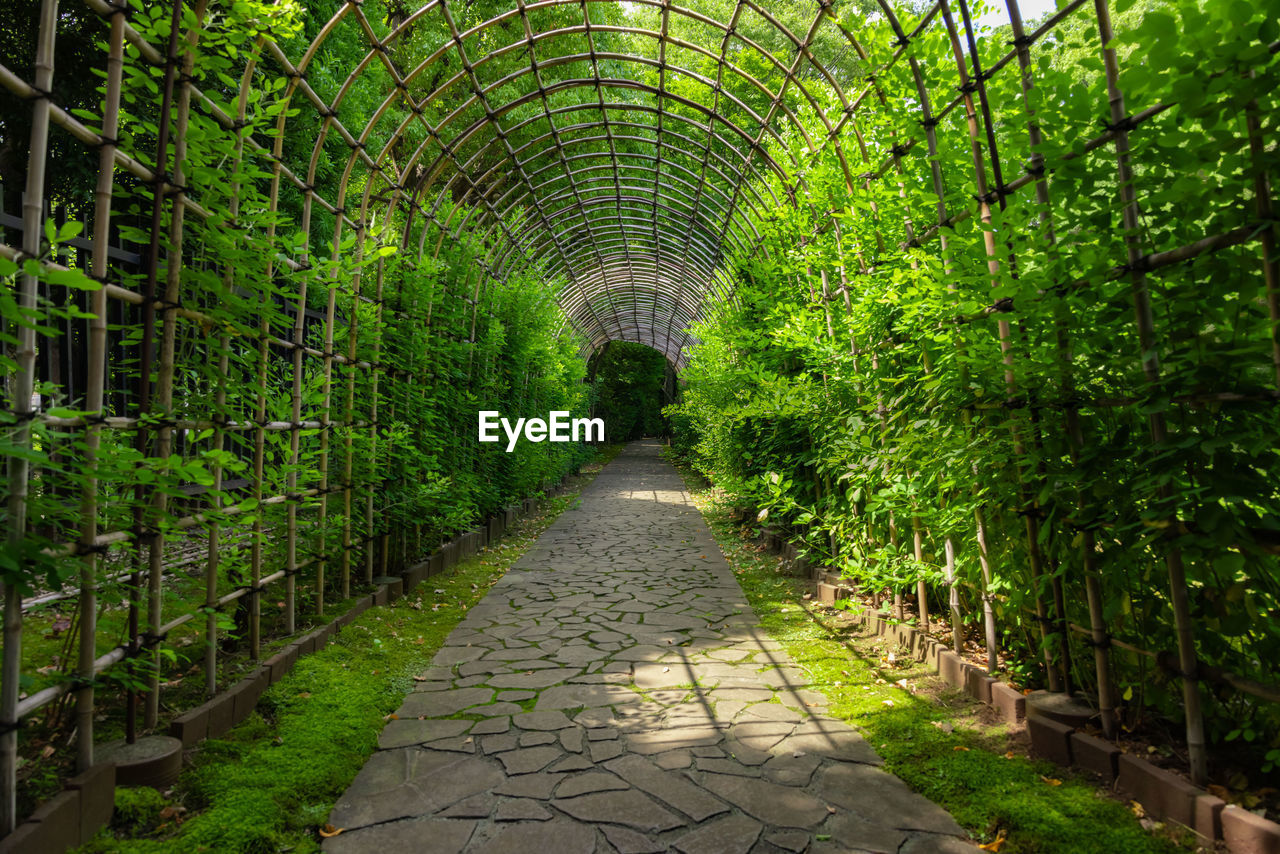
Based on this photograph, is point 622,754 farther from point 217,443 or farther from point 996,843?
point 217,443

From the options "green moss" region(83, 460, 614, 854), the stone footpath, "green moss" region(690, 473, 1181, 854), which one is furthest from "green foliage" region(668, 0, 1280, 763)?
"green moss" region(83, 460, 614, 854)

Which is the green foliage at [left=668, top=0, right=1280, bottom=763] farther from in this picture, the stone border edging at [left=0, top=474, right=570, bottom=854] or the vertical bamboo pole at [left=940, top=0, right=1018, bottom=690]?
the stone border edging at [left=0, top=474, right=570, bottom=854]

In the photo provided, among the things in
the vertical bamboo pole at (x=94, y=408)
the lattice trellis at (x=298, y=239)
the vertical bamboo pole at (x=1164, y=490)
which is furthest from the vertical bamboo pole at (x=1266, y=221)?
the vertical bamboo pole at (x=94, y=408)

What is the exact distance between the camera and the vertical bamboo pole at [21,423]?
194 cm

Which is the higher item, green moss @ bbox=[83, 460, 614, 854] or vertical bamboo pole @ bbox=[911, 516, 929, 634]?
vertical bamboo pole @ bbox=[911, 516, 929, 634]

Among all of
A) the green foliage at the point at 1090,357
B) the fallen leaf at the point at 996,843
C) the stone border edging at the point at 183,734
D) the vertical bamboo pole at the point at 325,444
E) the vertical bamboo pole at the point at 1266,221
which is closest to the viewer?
the vertical bamboo pole at the point at 1266,221

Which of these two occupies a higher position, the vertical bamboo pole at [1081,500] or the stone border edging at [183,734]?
the vertical bamboo pole at [1081,500]

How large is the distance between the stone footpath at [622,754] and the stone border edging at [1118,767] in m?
0.57

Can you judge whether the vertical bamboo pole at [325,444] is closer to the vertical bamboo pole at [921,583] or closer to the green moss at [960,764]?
the green moss at [960,764]

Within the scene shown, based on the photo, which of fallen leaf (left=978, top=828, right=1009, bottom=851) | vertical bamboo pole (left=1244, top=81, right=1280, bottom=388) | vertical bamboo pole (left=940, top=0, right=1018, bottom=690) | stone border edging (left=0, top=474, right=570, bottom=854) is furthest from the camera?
vertical bamboo pole (left=940, top=0, right=1018, bottom=690)

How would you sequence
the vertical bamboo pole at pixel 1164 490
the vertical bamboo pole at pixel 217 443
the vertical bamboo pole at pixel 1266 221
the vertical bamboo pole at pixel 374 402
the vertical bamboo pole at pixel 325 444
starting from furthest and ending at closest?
the vertical bamboo pole at pixel 374 402
the vertical bamboo pole at pixel 325 444
the vertical bamboo pole at pixel 217 443
the vertical bamboo pole at pixel 1164 490
the vertical bamboo pole at pixel 1266 221

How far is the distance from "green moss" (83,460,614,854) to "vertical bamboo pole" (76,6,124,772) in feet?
1.27

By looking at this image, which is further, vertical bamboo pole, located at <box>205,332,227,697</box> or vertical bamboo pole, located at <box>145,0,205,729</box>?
vertical bamboo pole, located at <box>205,332,227,697</box>

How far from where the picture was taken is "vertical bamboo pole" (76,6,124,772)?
7.47 ft
